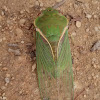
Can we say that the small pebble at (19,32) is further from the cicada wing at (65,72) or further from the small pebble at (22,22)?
the cicada wing at (65,72)

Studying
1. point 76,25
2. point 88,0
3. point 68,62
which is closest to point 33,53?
point 68,62

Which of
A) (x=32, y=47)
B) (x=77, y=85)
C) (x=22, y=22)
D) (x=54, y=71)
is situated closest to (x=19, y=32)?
(x=22, y=22)

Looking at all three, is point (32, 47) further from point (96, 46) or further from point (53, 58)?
point (96, 46)

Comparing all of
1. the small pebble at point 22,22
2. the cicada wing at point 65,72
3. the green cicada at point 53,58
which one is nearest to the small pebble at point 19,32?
the small pebble at point 22,22

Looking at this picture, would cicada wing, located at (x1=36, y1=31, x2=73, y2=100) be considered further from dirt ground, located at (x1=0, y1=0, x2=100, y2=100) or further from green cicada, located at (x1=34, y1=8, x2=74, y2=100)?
dirt ground, located at (x1=0, y1=0, x2=100, y2=100)

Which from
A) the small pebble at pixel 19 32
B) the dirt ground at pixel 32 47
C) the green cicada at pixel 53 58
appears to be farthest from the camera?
the small pebble at pixel 19 32

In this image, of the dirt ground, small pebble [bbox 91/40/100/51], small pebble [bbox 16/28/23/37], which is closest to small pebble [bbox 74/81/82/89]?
the dirt ground
